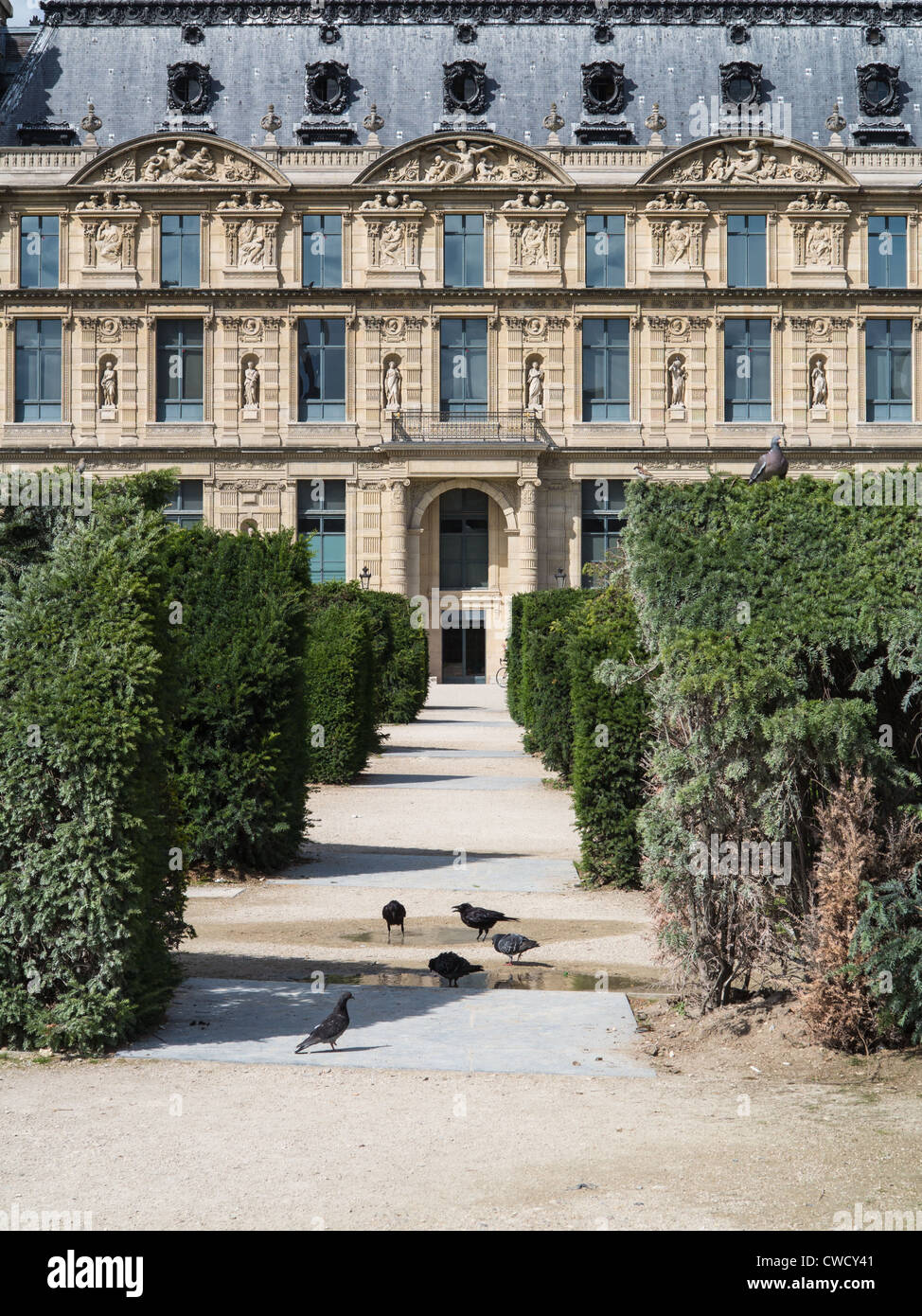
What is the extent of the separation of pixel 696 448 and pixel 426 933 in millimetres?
43996

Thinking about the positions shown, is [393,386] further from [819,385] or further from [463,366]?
[819,385]

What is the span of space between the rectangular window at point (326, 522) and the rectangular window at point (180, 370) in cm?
499

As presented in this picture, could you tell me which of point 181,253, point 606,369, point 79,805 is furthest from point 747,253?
point 79,805

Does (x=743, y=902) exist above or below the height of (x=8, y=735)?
below

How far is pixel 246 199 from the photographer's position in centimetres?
5328

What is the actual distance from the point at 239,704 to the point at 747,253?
44606 mm

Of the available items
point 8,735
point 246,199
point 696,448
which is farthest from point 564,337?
point 8,735

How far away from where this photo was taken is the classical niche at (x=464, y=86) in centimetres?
5438

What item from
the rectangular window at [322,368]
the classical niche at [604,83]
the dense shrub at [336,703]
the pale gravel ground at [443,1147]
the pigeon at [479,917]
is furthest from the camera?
the classical niche at [604,83]

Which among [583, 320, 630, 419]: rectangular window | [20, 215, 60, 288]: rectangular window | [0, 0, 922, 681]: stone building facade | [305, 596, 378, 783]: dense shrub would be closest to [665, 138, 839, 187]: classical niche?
[0, 0, 922, 681]: stone building facade

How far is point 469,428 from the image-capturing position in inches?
2138

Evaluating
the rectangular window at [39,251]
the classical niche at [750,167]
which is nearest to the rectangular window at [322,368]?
the rectangular window at [39,251]

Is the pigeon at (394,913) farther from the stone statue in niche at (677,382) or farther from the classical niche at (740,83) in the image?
the classical niche at (740,83)

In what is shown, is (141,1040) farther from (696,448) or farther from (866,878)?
(696,448)
